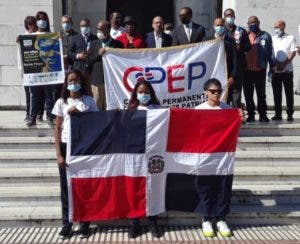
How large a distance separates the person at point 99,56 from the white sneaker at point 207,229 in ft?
9.87

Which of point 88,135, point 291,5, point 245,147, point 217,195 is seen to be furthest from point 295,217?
point 291,5

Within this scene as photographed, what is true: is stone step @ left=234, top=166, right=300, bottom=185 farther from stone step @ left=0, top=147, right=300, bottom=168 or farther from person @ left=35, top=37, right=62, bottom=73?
person @ left=35, top=37, right=62, bottom=73

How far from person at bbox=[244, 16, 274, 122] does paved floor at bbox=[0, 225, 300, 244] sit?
3047mm

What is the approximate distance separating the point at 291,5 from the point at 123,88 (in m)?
4.89

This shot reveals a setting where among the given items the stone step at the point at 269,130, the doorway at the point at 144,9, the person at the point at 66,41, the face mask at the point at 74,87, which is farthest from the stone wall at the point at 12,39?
the face mask at the point at 74,87

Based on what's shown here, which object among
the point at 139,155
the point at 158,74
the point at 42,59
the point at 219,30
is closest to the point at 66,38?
the point at 42,59

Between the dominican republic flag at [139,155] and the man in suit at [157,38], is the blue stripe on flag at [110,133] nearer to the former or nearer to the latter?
the dominican republic flag at [139,155]

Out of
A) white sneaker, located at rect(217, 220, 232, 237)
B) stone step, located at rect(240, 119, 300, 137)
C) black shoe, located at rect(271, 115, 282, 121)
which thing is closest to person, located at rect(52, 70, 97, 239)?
white sneaker, located at rect(217, 220, 232, 237)

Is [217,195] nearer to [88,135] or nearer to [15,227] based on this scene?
[88,135]

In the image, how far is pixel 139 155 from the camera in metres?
6.86

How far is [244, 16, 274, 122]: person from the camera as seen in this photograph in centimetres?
972

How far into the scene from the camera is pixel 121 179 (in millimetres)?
6863

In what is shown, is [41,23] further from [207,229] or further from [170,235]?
[207,229]

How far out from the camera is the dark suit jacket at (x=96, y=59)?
878 centimetres
